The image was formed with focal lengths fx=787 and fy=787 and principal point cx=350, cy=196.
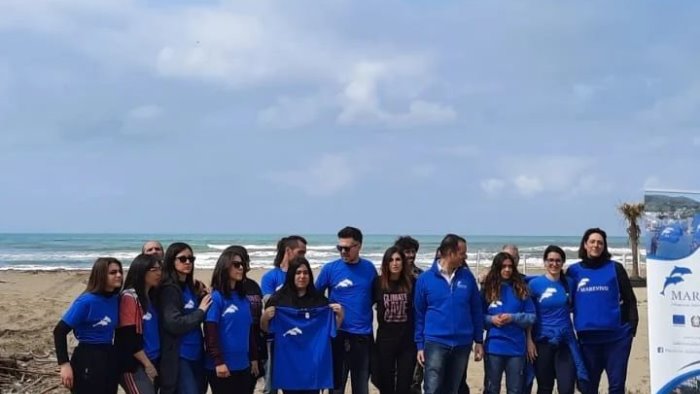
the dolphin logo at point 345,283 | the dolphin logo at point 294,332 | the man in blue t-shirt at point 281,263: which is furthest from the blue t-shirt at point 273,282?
the dolphin logo at point 294,332

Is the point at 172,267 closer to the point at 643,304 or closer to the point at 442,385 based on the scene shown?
the point at 442,385

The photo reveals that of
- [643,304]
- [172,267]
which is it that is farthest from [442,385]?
[643,304]

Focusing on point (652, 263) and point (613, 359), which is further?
point (613, 359)

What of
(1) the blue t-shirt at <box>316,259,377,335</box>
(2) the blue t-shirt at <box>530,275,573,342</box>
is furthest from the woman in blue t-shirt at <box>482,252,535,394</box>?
(1) the blue t-shirt at <box>316,259,377,335</box>

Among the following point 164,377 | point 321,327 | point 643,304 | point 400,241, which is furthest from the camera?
point 643,304

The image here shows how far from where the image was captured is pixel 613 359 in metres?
6.50

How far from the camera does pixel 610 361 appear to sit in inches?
257

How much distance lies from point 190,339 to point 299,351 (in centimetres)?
88

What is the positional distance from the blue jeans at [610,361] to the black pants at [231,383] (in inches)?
112

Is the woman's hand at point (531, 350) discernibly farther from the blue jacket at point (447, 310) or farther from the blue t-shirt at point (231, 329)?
the blue t-shirt at point (231, 329)

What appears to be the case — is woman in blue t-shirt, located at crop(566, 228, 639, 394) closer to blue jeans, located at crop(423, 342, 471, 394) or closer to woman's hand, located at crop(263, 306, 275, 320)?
blue jeans, located at crop(423, 342, 471, 394)

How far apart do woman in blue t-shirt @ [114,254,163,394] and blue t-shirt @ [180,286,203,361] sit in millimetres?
218

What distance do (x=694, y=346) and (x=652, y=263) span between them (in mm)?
621

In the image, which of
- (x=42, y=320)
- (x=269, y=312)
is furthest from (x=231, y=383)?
(x=42, y=320)
